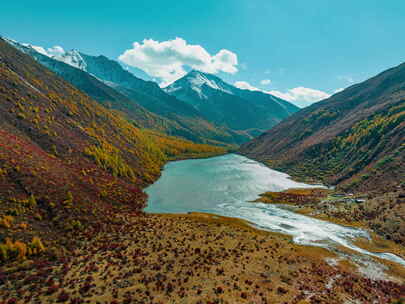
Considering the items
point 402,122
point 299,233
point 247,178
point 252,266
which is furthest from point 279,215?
point 402,122

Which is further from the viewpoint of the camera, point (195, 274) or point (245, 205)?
point (245, 205)

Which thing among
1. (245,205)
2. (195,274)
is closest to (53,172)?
(195,274)

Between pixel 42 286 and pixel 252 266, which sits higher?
pixel 252 266

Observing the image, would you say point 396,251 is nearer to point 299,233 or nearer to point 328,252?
point 328,252

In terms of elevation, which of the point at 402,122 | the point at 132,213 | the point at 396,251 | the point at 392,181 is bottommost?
the point at 132,213

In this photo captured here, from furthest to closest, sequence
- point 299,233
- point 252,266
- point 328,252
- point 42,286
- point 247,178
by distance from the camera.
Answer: point 247,178 < point 299,233 < point 328,252 < point 252,266 < point 42,286

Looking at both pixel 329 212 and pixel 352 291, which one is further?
pixel 329 212

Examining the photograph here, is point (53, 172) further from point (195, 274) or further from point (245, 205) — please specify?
point (245, 205)
